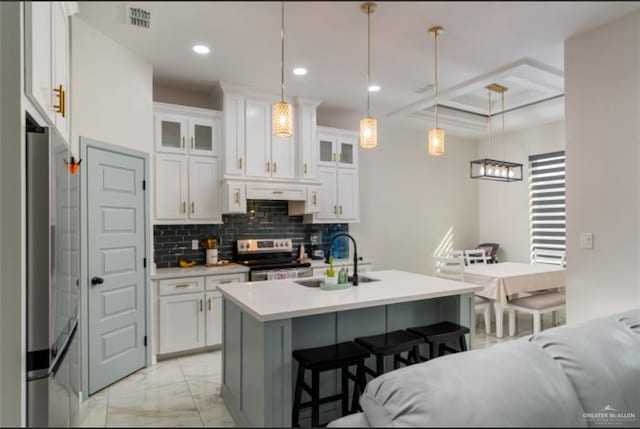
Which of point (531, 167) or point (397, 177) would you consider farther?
point (531, 167)

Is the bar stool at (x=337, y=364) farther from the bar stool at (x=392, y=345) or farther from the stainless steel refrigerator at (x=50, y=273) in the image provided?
the stainless steel refrigerator at (x=50, y=273)

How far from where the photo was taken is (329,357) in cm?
150

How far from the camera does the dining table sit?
373cm

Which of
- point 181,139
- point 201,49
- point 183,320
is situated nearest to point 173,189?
point 181,139

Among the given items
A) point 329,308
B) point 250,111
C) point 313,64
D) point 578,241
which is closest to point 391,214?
point 578,241

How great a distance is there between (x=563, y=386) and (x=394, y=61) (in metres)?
1.10

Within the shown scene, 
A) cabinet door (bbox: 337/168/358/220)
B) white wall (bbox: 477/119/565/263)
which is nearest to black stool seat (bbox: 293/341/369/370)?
cabinet door (bbox: 337/168/358/220)

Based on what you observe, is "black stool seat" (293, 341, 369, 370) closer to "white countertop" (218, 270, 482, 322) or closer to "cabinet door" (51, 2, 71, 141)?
"white countertop" (218, 270, 482, 322)

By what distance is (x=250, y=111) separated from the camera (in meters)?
1.30

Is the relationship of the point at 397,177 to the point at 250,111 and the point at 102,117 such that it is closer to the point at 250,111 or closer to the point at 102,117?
the point at 250,111

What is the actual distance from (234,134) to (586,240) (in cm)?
205

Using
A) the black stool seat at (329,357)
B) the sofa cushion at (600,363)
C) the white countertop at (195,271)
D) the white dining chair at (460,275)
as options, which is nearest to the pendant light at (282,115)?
the black stool seat at (329,357)

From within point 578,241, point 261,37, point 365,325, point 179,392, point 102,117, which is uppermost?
point 261,37

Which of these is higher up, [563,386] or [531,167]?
[531,167]
